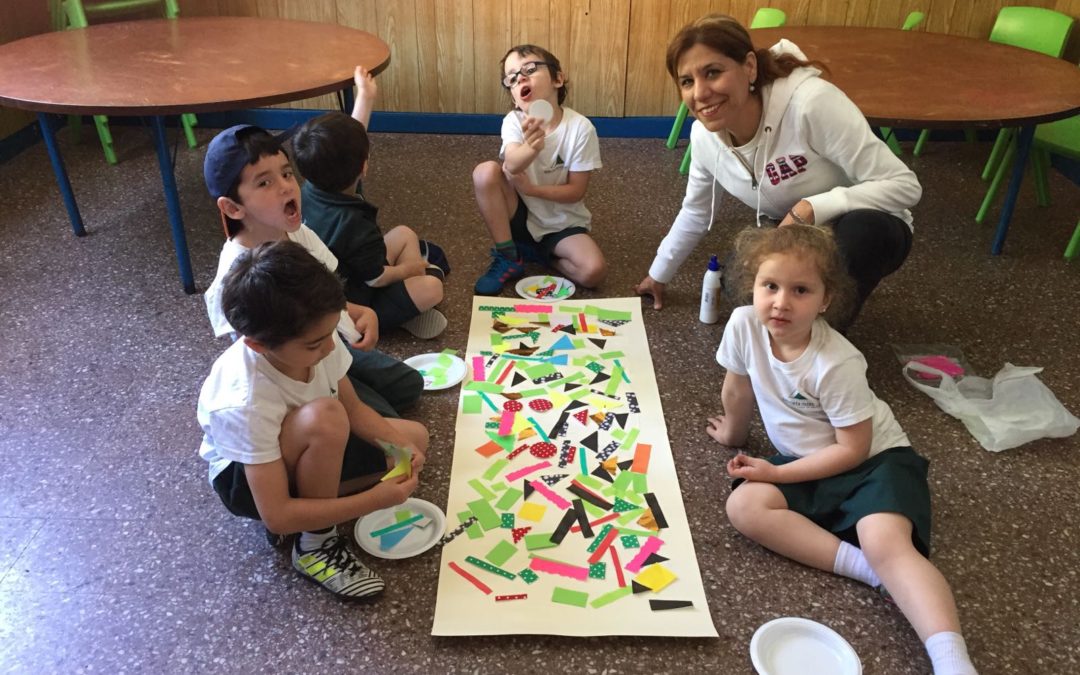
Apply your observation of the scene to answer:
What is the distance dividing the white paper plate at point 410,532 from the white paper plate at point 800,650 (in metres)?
0.63

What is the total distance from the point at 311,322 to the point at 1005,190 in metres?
2.97

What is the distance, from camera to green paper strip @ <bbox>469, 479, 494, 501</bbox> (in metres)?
1.71

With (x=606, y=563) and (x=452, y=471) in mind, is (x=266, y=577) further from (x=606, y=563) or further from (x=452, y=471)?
(x=606, y=563)

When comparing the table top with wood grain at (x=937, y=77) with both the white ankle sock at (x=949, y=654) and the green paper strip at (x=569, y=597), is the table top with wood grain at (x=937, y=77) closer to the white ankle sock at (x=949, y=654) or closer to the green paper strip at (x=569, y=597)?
the white ankle sock at (x=949, y=654)

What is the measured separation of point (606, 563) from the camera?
155 cm

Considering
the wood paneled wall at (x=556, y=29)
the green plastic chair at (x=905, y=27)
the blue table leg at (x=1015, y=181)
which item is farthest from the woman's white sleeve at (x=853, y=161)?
the wood paneled wall at (x=556, y=29)

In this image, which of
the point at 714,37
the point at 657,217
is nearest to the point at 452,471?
the point at 714,37

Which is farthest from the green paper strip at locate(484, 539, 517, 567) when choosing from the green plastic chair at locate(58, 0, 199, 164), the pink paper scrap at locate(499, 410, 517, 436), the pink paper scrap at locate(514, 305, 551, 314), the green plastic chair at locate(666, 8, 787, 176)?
the green plastic chair at locate(58, 0, 199, 164)

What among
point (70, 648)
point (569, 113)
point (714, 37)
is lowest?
point (70, 648)

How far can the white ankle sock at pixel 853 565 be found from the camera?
1485 mm

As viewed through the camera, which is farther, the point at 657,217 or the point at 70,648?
the point at 657,217

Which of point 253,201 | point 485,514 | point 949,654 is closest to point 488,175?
point 253,201

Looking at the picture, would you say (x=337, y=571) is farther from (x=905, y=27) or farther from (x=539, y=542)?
(x=905, y=27)

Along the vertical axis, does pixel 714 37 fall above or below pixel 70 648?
above
